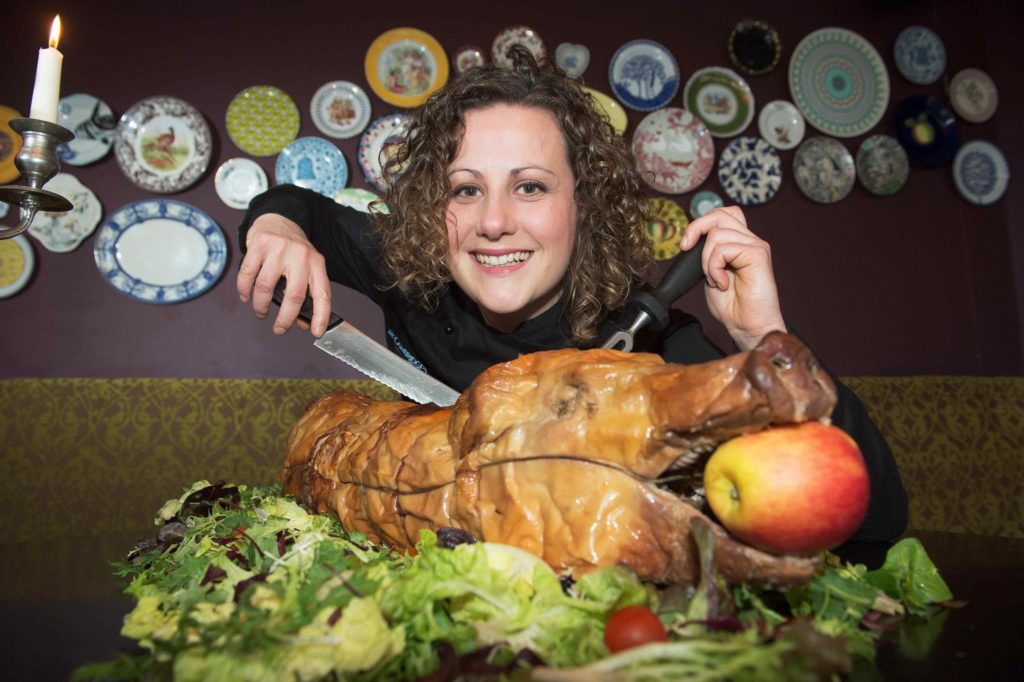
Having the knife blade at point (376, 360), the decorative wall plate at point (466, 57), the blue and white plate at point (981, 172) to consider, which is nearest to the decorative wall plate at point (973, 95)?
the blue and white plate at point (981, 172)

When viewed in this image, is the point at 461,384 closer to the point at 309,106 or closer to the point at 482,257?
the point at 482,257

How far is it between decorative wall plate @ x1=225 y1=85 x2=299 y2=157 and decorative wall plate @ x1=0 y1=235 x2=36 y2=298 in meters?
1.32

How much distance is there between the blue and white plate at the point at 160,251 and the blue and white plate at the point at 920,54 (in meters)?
4.73

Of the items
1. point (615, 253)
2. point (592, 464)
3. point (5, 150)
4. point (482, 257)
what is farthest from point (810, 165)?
point (5, 150)

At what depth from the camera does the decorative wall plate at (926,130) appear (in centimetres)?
485

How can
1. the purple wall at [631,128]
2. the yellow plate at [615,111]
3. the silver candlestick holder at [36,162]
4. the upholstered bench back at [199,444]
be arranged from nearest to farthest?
the silver candlestick holder at [36,162] < the upholstered bench back at [199,444] < the purple wall at [631,128] < the yellow plate at [615,111]

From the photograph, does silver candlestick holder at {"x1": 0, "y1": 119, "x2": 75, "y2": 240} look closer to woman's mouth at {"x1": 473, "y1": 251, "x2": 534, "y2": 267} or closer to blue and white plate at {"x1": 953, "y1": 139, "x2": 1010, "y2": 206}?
woman's mouth at {"x1": 473, "y1": 251, "x2": 534, "y2": 267}

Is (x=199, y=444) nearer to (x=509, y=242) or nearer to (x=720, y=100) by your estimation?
(x=509, y=242)

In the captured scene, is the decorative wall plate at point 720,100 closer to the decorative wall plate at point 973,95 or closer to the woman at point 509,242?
the decorative wall plate at point 973,95

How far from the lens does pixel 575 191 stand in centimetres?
203

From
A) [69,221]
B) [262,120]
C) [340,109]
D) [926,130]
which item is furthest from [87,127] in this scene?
[926,130]

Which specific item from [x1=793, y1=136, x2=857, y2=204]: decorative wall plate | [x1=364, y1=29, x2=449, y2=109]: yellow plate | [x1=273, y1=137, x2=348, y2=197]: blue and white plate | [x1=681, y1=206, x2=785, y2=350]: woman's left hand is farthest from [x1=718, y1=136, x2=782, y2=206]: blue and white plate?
[x1=681, y1=206, x2=785, y2=350]: woman's left hand

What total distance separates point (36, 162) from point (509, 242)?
1.02 m

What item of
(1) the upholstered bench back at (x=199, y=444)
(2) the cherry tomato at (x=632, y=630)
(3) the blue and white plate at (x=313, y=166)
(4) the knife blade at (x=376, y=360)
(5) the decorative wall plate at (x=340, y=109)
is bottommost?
(1) the upholstered bench back at (x=199, y=444)
